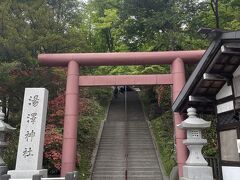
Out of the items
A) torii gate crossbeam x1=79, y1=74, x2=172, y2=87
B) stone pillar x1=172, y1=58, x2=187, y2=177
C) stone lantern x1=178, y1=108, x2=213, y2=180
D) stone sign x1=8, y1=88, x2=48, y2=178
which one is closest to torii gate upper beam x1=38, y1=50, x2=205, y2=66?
stone pillar x1=172, y1=58, x2=187, y2=177

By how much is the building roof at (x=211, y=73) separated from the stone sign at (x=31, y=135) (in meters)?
5.13

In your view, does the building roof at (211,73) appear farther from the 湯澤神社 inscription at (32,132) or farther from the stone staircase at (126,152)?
the 湯澤神社 inscription at (32,132)

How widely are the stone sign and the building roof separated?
5134 mm

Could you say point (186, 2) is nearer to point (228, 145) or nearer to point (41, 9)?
point (41, 9)

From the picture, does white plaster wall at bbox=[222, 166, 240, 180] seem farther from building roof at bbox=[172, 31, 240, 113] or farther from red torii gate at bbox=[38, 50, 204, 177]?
red torii gate at bbox=[38, 50, 204, 177]

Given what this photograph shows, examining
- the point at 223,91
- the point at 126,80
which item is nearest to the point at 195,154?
the point at 223,91

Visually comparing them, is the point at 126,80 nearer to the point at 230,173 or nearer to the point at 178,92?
the point at 178,92

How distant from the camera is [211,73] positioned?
891cm

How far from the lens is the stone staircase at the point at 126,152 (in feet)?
45.0

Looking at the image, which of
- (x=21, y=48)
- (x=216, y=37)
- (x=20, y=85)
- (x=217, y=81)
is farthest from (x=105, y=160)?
(x=216, y=37)

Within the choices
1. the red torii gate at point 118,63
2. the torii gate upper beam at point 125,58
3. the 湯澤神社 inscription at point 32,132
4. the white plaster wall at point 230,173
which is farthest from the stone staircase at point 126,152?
the torii gate upper beam at point 125,58

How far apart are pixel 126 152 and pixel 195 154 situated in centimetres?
616

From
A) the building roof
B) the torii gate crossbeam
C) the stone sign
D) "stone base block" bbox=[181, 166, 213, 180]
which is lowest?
"stone base block" bbox=[181, 166, 213, 180]

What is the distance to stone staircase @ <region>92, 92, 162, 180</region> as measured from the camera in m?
13.7
